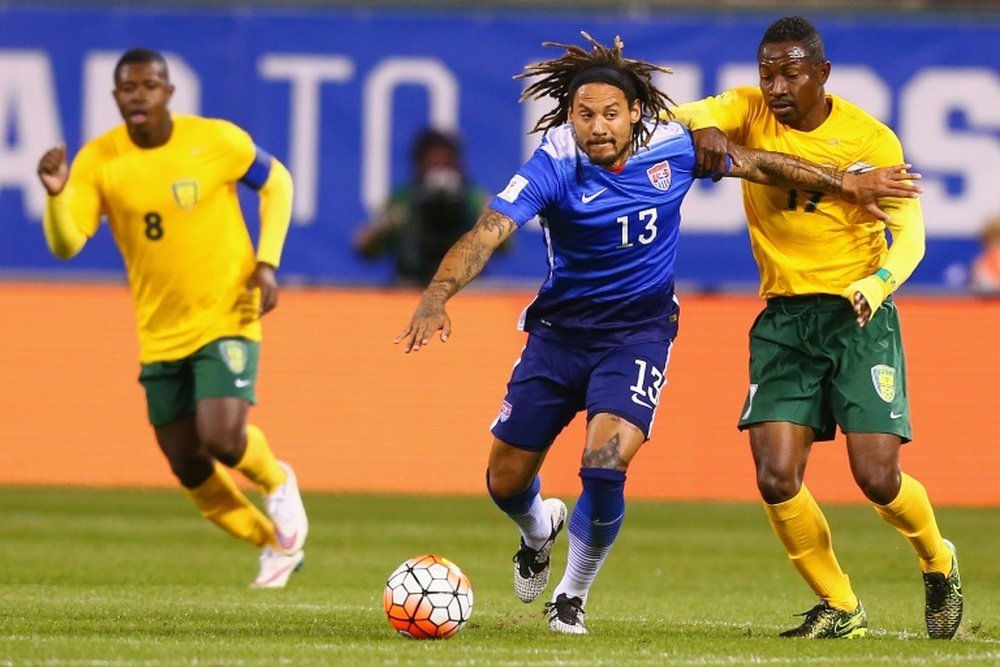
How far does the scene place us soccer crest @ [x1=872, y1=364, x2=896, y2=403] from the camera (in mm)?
8211

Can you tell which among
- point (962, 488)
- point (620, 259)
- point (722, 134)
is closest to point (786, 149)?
point (722, 134)

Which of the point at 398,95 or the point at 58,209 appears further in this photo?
the point at 398,95

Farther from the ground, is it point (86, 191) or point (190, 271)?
point (86, 191)

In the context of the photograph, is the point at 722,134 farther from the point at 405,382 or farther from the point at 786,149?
the point at 405,382

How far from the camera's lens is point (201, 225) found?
1045 cm

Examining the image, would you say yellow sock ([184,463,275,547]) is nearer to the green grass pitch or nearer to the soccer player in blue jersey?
the green grass pitch

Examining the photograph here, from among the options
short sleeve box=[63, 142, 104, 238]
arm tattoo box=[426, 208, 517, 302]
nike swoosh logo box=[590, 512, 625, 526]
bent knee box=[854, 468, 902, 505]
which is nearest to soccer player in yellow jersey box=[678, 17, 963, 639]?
bent knee box=[854, 468, 902, 505]

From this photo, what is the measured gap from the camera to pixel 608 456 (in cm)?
801

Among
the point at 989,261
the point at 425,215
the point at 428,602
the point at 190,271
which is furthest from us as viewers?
the point at 425,215

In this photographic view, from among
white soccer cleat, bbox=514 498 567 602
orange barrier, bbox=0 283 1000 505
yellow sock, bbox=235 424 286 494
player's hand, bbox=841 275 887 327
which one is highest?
player's hand, bbox=841 275 887 327

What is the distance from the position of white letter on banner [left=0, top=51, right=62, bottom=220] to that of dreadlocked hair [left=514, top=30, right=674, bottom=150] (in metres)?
10.4

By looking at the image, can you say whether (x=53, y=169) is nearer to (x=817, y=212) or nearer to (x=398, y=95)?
(x=817, y=212)

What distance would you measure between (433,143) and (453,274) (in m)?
10.6

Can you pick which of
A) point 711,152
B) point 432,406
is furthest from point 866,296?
point 432,406
